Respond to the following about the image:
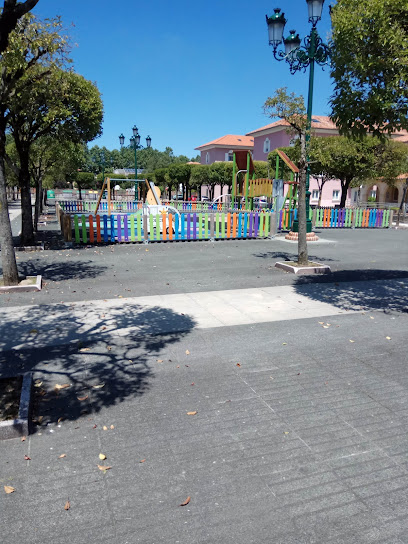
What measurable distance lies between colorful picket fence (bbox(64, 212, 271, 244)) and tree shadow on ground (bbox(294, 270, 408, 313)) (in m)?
6.93

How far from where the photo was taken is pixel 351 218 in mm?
23656

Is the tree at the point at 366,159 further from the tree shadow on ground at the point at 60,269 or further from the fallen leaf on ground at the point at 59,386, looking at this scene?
the fallen leaf on ground at the point at 59,386

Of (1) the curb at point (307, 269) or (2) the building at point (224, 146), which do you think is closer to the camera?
(1) the curb at point (307, 269)

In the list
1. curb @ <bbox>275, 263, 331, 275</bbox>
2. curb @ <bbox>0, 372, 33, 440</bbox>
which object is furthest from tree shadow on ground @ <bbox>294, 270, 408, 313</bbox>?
curb @ <bbox>0, 372, 33, 440</bbox>

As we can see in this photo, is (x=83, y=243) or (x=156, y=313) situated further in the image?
(x=83, y=243)

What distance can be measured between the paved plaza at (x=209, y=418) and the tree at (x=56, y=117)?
6.97m

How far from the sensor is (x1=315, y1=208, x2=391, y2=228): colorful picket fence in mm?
23000

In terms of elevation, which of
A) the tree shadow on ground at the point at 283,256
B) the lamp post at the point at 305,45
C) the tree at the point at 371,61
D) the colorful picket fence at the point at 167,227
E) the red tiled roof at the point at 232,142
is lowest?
the tree shadow on ground at the point at 283,256

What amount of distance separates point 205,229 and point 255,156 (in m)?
43.6

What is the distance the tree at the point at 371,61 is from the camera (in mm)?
5688

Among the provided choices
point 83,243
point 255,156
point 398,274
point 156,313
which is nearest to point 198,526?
point 156,313

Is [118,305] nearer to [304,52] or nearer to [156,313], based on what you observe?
[156,313]

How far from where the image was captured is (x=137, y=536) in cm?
254

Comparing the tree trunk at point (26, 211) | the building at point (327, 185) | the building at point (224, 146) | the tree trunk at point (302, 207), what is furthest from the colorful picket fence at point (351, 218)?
the building at point (224, 146)
